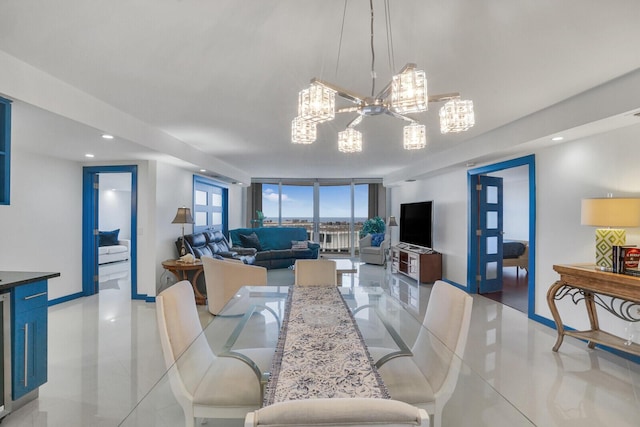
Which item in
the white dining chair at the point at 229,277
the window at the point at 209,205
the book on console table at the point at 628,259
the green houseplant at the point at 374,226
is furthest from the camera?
the green houseplant at the point at 374,226

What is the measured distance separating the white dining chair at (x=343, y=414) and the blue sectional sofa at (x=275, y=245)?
6.66m

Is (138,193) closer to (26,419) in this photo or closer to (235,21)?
(26,419)

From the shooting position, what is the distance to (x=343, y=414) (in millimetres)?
706

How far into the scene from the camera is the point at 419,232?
22.4 feet

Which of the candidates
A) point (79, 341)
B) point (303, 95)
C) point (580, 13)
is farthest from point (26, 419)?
point (580, 13)

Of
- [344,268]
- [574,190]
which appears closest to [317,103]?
[574,190]

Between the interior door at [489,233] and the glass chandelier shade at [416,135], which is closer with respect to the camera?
the glass chandelier shade at [416,135]

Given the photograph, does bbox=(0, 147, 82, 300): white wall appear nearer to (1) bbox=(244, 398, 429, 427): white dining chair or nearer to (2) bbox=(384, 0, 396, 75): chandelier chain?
(2) bbox=(384, 0, 396, 75): chandelier chain

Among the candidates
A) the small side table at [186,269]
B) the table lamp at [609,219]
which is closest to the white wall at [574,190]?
the table lamp at [609,219]

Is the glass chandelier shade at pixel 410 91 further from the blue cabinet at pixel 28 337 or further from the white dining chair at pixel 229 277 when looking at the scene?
the white dining chair at pixel 229 277

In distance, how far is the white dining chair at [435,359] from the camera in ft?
5.07

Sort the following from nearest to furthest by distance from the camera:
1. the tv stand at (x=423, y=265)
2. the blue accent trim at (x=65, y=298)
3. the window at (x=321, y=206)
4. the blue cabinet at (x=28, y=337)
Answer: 1. the blue cabinet at (x=28, y=337)
2. the blue accent trim at (x=65, y=298)
3. the tv stand at (x=423, y=265)
4. the window at (x=321, y=206)

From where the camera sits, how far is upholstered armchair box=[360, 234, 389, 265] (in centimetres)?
820

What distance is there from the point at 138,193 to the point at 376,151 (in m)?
3.90
